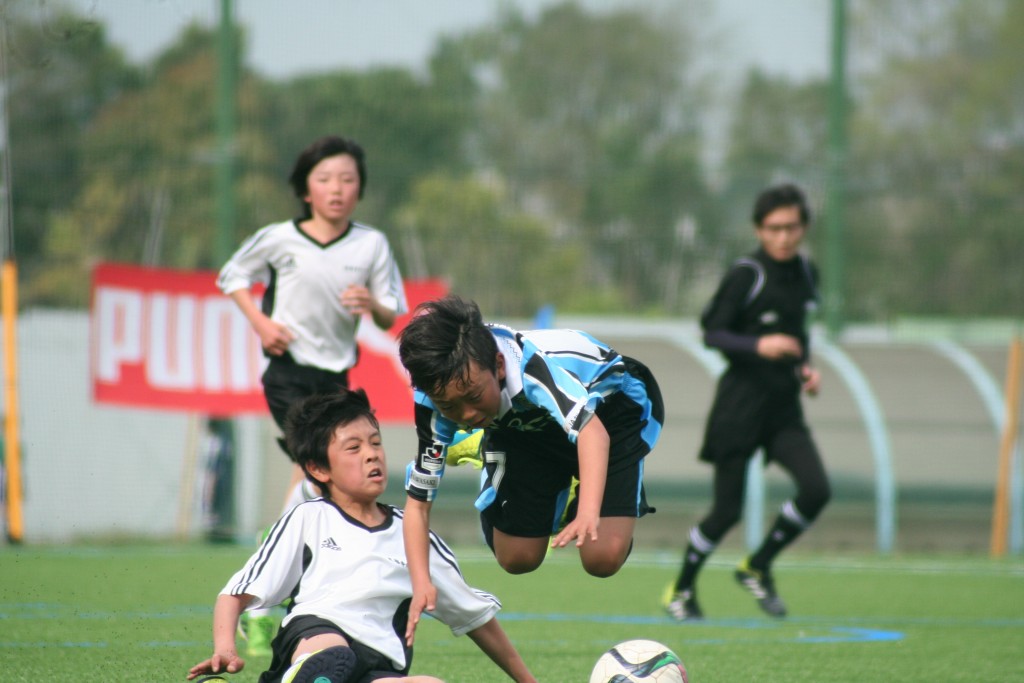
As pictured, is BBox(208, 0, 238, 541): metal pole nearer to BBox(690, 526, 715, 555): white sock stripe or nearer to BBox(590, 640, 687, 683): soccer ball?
BBox(690, 526, 715, 555): white sock stripe

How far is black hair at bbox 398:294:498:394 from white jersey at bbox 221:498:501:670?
0.49 m

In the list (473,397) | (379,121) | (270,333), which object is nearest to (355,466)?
(473,397)

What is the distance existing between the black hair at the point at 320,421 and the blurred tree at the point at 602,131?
779 cm

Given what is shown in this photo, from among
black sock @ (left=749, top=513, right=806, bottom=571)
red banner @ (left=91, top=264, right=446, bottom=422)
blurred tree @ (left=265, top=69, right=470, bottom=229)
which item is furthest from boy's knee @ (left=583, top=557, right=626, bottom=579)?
blurred tree @ (left=265, top=69, right=470, bottom=229)

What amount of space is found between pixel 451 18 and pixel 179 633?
8372mm

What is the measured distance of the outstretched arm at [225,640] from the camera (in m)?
3.11

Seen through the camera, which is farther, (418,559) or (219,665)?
(418,559)

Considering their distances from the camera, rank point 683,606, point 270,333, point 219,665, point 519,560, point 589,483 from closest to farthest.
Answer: point 219,665, point 589,483, point 519,560, point 270,333, point 683,606

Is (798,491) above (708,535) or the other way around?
above

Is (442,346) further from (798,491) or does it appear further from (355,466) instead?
(798,491)

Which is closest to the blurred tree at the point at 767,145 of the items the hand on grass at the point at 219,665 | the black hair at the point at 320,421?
the black hair at the point at 320,421

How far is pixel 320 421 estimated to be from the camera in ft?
12.2

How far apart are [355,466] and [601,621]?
2654 millimetres

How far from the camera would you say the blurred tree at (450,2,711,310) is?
11.7 m
